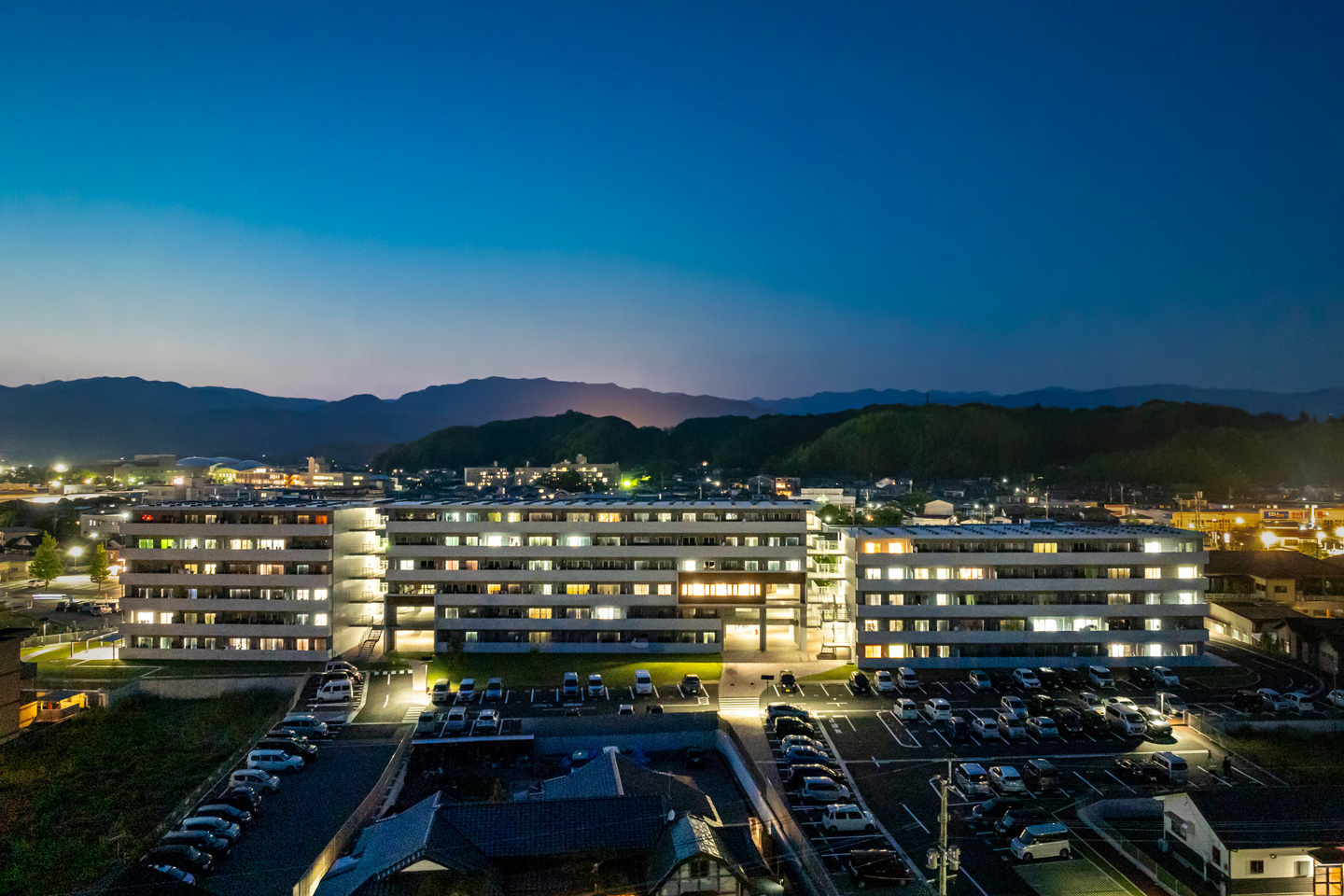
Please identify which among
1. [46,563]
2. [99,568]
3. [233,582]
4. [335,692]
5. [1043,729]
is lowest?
[335,692]

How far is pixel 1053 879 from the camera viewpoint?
48.6 ft

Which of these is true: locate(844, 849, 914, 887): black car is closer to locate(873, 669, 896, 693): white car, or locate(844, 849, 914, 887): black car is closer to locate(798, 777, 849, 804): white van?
locate(798, 777, 849, 804): white van

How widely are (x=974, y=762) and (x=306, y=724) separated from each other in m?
19.4

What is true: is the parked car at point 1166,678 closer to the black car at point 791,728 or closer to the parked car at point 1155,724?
the parked car at point 1155,724

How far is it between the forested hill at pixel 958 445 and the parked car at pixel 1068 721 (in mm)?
78419

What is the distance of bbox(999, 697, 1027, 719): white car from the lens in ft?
76.1

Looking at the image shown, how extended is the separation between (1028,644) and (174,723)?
30.4 metres

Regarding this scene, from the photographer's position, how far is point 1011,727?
73.1ft

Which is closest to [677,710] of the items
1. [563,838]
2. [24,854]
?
[563,838]

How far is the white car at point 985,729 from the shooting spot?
22.1 meters

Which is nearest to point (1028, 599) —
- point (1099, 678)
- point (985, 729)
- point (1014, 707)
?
point (1099, 678)

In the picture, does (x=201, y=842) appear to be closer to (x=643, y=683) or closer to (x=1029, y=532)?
(x=643, y=683)

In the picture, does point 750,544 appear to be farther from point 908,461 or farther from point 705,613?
point 908,461

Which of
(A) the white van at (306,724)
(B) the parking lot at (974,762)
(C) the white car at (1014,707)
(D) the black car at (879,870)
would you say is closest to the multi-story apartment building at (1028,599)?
(B) the parking lot at (974,762)
